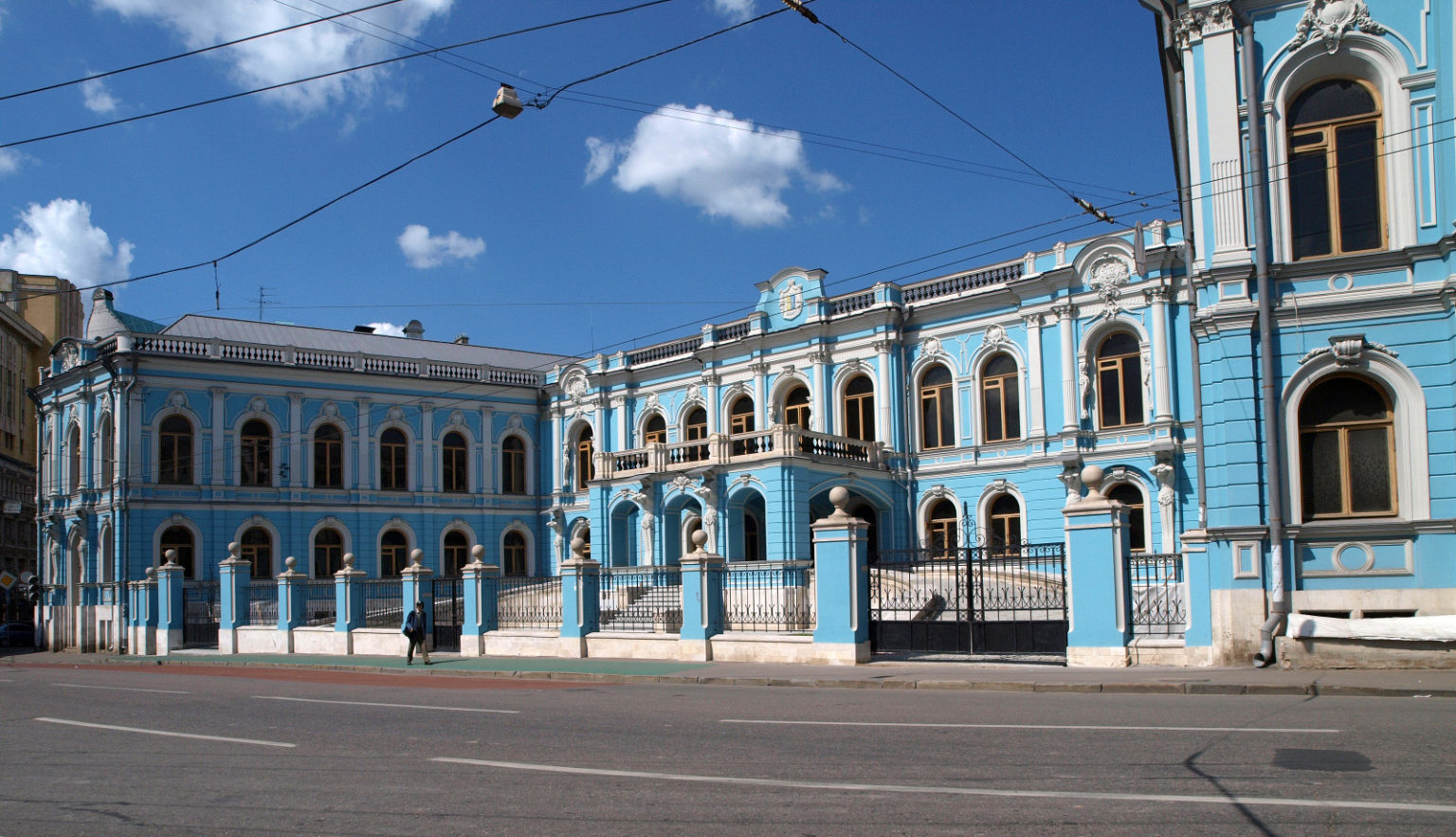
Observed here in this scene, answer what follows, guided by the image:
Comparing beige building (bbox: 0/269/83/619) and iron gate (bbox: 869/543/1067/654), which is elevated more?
beige building (bbox: 0/269/83/619)

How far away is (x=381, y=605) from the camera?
93.8 feet

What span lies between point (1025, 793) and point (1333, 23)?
48.0ft

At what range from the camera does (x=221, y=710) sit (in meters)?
13.7

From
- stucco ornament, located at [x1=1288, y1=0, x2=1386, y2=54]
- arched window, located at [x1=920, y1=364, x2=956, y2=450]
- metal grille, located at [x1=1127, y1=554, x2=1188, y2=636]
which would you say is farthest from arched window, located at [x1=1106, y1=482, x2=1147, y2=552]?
stucco ornament, located at [x1=1288, y1=0, x2=1386, y2=54]

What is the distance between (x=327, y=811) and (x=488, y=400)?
3909 cm

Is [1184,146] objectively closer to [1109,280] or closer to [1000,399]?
[1109,280]

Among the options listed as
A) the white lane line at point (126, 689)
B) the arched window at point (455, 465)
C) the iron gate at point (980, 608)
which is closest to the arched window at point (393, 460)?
the arched window at point (455, 465)

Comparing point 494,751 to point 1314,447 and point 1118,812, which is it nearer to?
point 1118,812

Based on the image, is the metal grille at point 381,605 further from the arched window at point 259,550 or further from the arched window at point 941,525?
the arched window at point 941,525

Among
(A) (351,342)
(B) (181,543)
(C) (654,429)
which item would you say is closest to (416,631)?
(C) (654,429)

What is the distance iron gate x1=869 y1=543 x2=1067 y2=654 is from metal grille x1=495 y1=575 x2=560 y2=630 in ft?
22.7

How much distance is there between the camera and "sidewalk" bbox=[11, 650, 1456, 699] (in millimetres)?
13641

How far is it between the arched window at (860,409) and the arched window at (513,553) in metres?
15.9

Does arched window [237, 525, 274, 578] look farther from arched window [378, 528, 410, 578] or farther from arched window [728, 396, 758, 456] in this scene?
arched window [728, 396, 758, 456]
